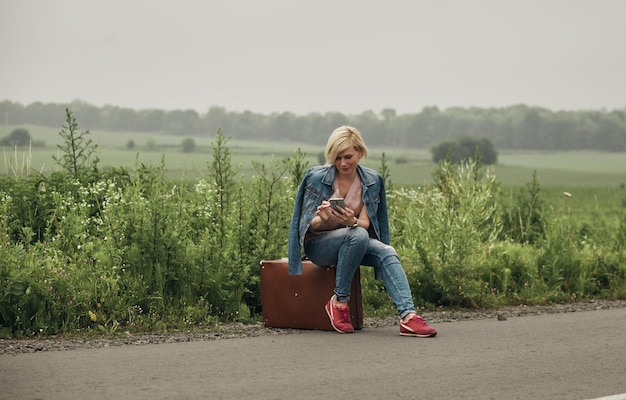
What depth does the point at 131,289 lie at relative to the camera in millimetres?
9594

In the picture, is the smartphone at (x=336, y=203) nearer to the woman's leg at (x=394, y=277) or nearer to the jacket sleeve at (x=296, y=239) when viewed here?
the jacket sleeve at (x=296, y=239)

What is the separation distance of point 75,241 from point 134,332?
87.0 inches

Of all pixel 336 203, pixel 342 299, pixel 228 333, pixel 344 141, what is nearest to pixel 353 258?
pixel 342 299

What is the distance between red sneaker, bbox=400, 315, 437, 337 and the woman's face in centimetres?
Answer: 144

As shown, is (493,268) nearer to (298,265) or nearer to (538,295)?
(538,295)

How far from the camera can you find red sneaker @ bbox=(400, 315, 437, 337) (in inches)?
348

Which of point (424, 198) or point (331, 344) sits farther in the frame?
point (424, 198)

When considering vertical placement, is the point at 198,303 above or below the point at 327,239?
below

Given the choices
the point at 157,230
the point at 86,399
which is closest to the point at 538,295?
the point at 157,230

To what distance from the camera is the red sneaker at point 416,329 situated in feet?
29.0

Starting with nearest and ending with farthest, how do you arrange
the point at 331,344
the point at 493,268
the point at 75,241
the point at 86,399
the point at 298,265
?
the point at 86,399
the point at 331,344
the point at 298,265
the point at 75,241
the point at 493,268

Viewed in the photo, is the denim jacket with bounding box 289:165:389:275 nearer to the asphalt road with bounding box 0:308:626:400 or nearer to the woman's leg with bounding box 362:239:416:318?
the woman's leg with bounding box 362:239:416:318

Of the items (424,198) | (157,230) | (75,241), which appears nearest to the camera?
(157,230)

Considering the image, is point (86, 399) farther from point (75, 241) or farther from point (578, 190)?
point (578, 190)
